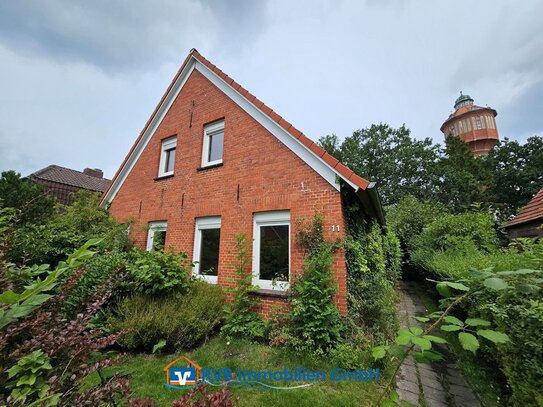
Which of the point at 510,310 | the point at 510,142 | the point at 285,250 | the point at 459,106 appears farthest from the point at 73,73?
the point at 459,106

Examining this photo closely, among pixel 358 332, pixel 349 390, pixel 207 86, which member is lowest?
pixel 349 390

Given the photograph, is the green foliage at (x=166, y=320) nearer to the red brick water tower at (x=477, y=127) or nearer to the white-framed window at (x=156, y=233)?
the white-framed window at (x=156, y=233)

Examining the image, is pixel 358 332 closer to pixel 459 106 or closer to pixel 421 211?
pixel 421 211

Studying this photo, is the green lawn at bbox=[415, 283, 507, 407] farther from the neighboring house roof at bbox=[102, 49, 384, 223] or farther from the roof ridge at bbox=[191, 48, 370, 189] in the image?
the roof ridge at bbox=[191, 48, 370, 189]

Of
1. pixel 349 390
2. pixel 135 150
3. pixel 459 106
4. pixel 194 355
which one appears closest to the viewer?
pixel 349 390

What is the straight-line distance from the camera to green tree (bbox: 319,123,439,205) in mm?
27875

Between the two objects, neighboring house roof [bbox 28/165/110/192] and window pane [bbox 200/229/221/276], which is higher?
neighboring house roof [bbox 28/165/110/192]

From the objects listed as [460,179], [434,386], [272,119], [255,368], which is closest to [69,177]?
[272,119]

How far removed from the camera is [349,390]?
11.7 feet

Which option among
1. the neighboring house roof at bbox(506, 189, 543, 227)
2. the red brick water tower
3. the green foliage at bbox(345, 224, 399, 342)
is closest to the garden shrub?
the neighboring house roof at bbox(506, 189, 543, 227)

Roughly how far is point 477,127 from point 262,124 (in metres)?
52.3

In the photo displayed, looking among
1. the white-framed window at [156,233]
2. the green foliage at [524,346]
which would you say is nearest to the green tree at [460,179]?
the green foliage at [524,346]

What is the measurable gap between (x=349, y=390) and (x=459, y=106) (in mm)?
61801

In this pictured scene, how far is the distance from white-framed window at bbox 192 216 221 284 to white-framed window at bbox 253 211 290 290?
130cm
